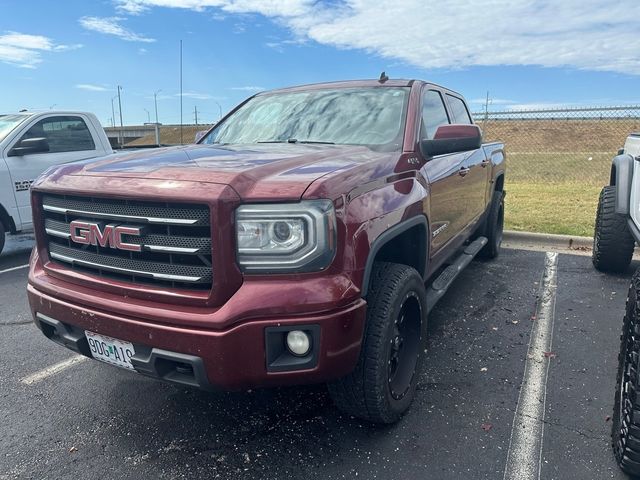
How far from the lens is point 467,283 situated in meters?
5.29

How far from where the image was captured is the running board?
3.40 metres

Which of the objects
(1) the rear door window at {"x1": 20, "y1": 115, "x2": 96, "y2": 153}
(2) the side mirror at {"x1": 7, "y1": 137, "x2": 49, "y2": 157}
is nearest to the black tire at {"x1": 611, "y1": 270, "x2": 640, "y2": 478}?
(2) the side mirror at {"x1": 7, "y1": 137, "x2": 49, "y2": 157}

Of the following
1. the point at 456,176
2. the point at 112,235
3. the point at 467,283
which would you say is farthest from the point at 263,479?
the point at 467,283

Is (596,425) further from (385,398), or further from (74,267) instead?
(74,267)

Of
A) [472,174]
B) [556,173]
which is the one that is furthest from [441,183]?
[556,173]

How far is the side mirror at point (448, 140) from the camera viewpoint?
3098 mm

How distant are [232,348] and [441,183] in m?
1.99

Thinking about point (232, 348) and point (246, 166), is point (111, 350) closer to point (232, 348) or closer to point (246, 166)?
point (232, 348)

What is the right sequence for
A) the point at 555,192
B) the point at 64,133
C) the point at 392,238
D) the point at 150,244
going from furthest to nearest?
the point at 555,192 < the point at 64,133 < the point at 392,238 < the point at 150,244

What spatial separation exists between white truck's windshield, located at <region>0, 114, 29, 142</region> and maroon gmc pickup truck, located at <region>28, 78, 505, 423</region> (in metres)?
4.48

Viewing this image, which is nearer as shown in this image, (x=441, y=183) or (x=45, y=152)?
(x=441, y=183)

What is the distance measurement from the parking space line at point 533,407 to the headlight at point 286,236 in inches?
54.1

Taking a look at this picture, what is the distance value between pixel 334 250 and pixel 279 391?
4.44ft

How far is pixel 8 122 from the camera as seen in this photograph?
6703 mm
